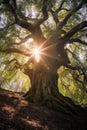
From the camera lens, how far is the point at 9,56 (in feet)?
55.6

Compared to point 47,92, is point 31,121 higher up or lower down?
lower down

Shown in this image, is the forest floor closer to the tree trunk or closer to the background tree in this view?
the tree trunk

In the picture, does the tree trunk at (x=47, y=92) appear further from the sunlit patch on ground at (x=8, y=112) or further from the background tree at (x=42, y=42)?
the sunlit patch on ground at (x=8, y=112)

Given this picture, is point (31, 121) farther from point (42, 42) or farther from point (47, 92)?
point (42, 42)

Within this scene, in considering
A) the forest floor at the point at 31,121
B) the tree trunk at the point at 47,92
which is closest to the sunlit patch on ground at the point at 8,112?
the forest floor at the point at 31,121

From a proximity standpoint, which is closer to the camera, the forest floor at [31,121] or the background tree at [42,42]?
the forest floor at [31,121]

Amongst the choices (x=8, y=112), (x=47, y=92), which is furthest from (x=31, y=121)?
(x=47, y=92)

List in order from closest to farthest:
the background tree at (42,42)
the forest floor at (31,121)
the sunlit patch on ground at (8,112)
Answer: the forest floor at (31,121) < the sunlit patch on ground at (8,112) < the background tree at (42,42)

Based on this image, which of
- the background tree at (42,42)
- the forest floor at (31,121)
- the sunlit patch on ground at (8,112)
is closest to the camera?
the forest floor at (31,121)

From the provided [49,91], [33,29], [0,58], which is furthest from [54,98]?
[0,58]

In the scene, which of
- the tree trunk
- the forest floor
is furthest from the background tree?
the forest floor

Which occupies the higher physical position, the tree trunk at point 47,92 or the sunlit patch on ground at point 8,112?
the tree trunk at point 47,92

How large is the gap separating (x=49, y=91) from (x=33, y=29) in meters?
3.96

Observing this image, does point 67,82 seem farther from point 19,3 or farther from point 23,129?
point 23,129
